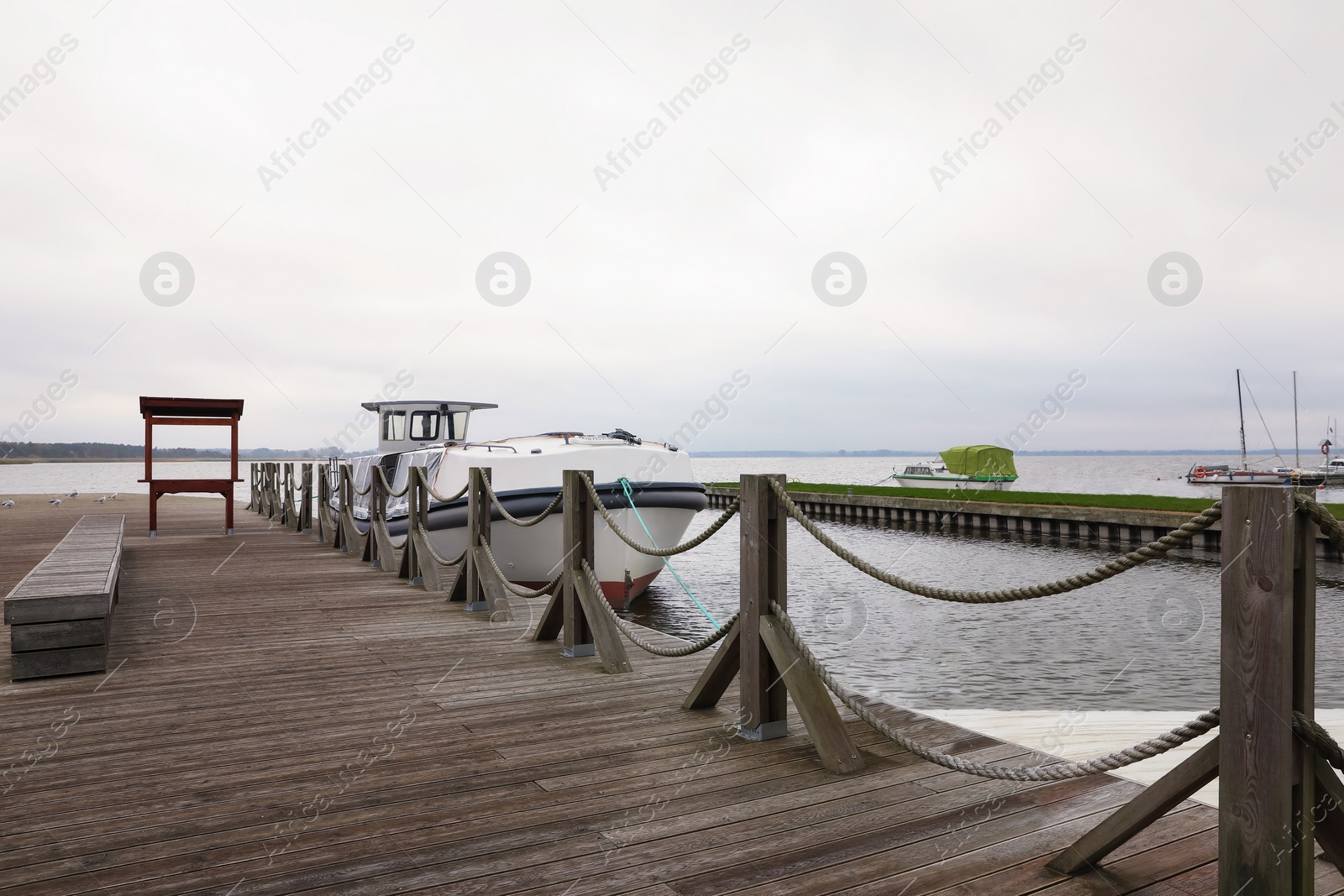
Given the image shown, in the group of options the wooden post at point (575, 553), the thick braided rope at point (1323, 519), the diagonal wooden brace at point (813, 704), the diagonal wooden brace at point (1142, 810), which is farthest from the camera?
the wooden post at point (575, 553)

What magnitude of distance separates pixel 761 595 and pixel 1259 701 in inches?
82.4

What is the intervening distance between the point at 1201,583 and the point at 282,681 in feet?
66.3

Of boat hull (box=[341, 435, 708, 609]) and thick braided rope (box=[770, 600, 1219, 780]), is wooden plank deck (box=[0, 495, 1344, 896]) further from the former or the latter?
boat hull (box=[341, 435, 708, 609])

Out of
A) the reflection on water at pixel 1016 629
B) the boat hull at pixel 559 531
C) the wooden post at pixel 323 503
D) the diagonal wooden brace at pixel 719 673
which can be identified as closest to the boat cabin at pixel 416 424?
the wooden post at pixel 323 503

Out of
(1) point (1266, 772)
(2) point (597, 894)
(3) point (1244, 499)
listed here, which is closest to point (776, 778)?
(2) point (597, 894)

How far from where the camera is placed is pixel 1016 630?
1422 cm

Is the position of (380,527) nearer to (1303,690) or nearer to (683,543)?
(683,543)

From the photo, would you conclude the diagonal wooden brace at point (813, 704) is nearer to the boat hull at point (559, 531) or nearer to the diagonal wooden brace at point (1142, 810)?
the diagonal wooden brace at point (1142, 810)

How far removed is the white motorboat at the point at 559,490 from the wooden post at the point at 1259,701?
8851 mm

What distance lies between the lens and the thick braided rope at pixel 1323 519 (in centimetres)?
195

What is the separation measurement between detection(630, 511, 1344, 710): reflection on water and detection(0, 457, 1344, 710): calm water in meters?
0.03

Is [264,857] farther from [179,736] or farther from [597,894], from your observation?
[179,736]

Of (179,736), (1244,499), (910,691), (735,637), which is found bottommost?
(910,691)

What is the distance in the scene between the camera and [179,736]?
13.4 ft
